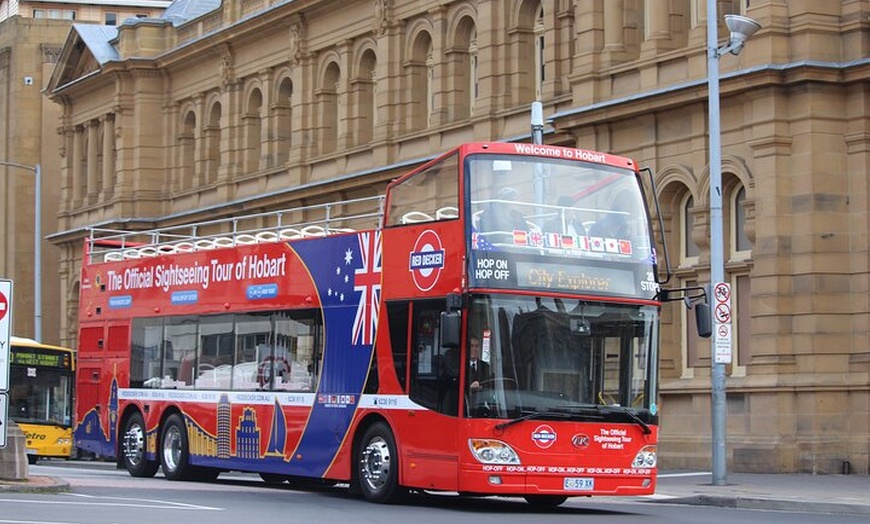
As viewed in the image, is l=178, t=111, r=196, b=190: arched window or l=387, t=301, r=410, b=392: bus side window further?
l=178, t=111, r=196, b=190: arched window

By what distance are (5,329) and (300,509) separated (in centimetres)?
463

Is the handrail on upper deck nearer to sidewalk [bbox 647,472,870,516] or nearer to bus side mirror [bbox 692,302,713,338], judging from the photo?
bus side mirror [bbox 692,302,713,338]

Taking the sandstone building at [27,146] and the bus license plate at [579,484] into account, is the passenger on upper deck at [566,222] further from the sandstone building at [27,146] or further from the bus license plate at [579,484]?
the sandstone building at [27,146]

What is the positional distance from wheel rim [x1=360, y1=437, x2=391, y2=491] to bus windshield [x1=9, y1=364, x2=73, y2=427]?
18652 millimetres

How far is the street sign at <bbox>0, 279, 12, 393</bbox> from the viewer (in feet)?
70.3

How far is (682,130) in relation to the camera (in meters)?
33.8

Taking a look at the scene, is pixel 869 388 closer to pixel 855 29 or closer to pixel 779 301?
pixel 779 301

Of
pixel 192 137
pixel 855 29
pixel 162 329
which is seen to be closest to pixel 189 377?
pixel 162 329

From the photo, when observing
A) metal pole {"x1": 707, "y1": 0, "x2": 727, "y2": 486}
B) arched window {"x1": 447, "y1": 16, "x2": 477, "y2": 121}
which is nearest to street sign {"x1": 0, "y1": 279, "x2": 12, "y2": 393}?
metal pole {"x1": 707, "y1": 0, "x2": 727, "y2": 486}

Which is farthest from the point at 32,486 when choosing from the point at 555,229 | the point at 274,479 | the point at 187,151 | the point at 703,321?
the point at 187,151

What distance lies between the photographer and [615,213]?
2047 centimetres

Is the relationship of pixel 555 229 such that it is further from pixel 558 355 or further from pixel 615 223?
pixel 558 355

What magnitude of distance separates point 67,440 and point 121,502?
20.6 meters

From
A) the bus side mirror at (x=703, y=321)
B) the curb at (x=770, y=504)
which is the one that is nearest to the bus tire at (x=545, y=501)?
the curb at (x=770, y=504)
